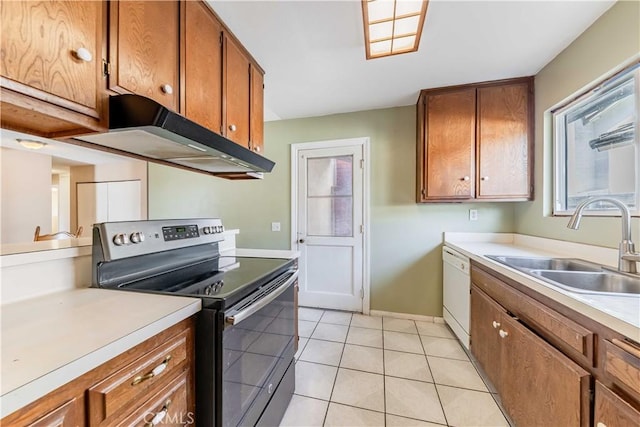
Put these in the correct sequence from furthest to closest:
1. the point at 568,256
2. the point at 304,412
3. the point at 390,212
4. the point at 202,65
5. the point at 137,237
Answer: the point at 390,212, the point at 568,256, the point at 304,412, the point at 202,65, the point at 137,237

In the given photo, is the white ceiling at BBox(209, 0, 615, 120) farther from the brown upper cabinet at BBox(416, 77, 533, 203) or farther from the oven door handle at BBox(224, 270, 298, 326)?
the oven door handle at BBox(224, 270, 298, 326)

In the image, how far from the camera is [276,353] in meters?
1.36

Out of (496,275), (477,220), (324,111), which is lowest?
(496,275)

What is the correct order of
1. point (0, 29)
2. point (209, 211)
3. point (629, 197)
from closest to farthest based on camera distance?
point (0, 29) < point (629, 197) < point (209, 211)

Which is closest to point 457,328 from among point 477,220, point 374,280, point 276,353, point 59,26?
point 374,280

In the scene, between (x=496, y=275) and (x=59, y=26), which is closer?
(x=59, y=26)

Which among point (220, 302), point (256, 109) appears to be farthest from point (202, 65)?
point (220, 302)

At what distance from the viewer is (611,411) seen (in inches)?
30.7

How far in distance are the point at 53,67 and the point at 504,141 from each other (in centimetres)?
288

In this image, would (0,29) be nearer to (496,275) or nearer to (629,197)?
(496,275)

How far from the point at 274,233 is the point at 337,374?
173cm

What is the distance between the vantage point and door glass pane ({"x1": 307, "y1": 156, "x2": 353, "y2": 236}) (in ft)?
9.59

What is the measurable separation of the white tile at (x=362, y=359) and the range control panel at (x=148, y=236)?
1.39 m

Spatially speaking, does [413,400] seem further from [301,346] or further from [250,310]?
[250,310]
